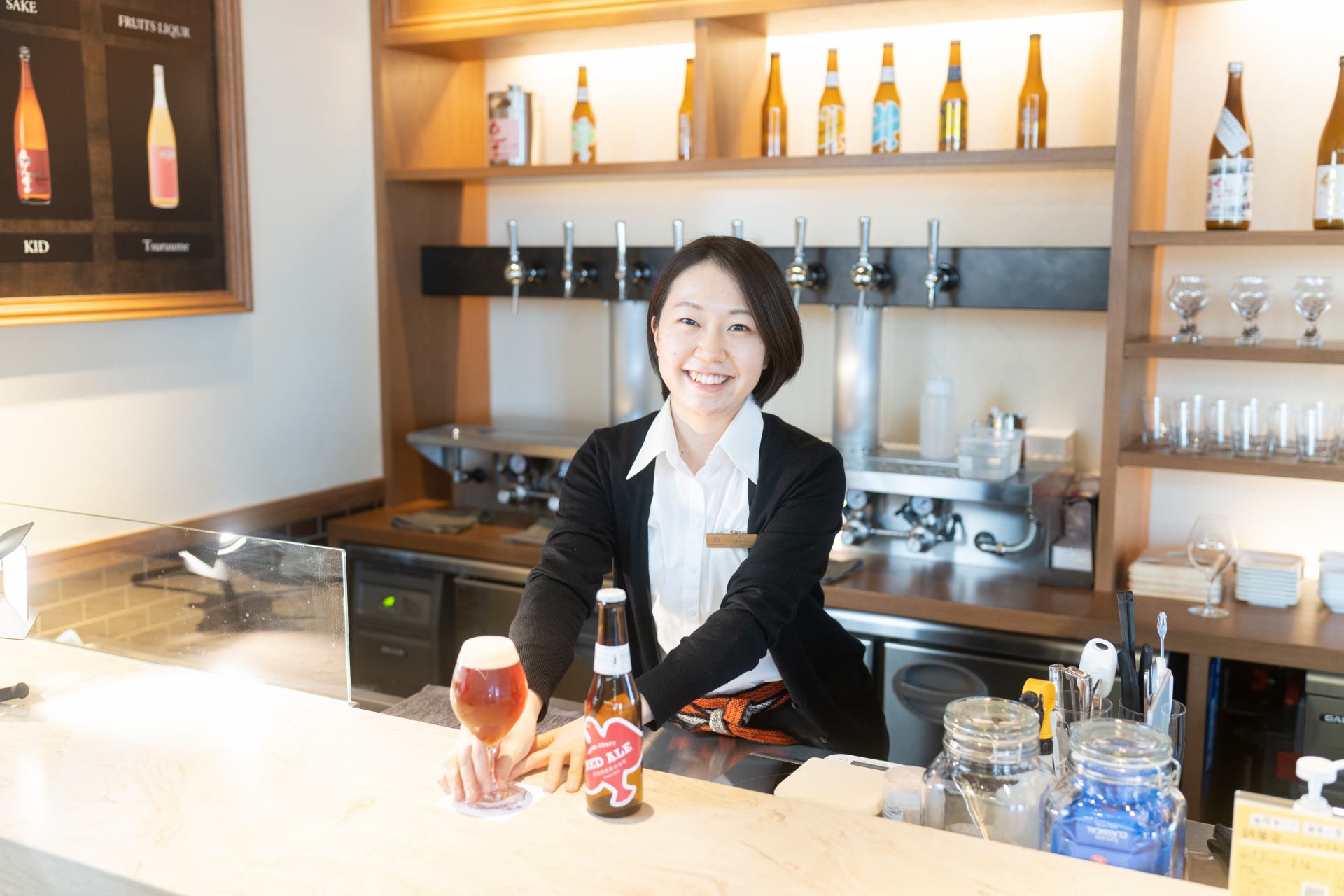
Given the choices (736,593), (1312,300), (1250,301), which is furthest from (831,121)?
(736,593)

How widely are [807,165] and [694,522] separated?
141cm

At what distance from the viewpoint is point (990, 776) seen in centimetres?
129

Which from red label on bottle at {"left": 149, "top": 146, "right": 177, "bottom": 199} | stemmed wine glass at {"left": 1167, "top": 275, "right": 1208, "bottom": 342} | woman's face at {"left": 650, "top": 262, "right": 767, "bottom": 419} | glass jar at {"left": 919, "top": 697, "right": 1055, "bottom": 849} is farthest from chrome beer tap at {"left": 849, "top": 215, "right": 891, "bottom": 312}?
glass jar at {"left": 919, "top": 697, "right": 1055, "bottom": 849}

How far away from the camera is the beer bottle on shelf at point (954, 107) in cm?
313

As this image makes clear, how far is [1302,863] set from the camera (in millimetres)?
1072

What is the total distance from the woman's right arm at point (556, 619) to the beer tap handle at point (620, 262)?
4.58ft

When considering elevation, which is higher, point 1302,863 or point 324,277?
point 324,277

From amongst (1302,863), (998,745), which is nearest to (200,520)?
(998,745)

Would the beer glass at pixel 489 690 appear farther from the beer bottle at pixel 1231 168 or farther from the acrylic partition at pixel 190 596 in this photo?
the beer bottle at pixel 1231 168

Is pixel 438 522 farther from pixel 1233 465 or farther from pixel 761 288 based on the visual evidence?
pixel 1233 465

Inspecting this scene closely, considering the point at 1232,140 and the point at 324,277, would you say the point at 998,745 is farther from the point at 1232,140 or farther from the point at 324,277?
the point at 324,277

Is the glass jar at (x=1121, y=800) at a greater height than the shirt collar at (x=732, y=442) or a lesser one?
lesser

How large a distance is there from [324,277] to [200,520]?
824 millimetres

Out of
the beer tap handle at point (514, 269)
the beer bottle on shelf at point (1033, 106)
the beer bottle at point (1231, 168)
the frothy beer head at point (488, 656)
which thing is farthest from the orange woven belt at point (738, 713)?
the beer tap handle at point (514, 269)
